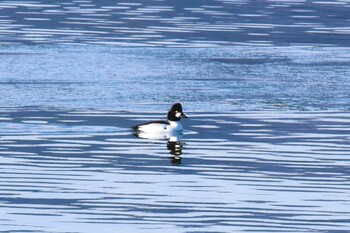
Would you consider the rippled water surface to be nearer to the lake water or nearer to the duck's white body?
the lake water

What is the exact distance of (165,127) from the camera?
2222cm

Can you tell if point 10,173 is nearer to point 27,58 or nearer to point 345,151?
point 345,151

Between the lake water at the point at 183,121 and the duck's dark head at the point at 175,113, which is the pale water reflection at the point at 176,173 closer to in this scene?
the lake water at the point at 183,121

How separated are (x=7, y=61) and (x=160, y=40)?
235 inches

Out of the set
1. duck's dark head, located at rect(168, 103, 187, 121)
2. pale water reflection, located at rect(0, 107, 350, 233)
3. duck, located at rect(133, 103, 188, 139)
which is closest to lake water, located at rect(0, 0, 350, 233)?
pale water reflection, located at rect(0, 107, 350, 233)

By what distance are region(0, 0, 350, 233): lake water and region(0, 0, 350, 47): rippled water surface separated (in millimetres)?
105

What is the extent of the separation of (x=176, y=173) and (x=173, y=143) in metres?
3.31

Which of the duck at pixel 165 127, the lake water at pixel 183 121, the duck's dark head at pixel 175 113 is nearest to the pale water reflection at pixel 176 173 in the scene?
the lake water at pixel 183 121

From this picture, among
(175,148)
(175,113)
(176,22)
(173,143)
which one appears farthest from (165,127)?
(176,22)

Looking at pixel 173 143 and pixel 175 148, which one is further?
pixel 173 143

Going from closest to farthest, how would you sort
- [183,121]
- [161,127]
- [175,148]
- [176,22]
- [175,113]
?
[175,148]
[161,127]
[175,113]
[183,121]
[176,22]

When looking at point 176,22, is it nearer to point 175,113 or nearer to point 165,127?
point 175,113

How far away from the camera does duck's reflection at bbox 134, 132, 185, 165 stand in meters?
19.6

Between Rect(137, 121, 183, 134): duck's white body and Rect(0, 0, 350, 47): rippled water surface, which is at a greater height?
Rect(137, 121, 183, 134): duck's white body
